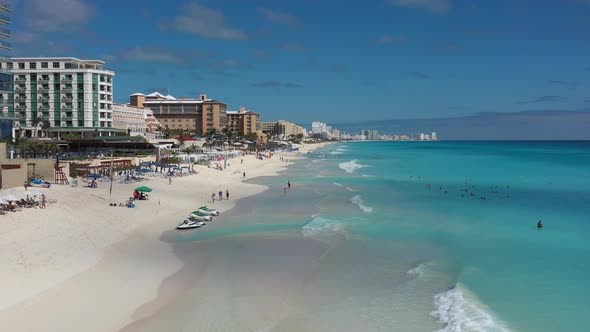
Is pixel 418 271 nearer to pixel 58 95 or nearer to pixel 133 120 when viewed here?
pixel 58 95

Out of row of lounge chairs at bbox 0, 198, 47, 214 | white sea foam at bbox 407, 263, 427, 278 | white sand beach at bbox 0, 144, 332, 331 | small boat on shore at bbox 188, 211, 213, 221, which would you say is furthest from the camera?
small boat on shore at bbox 188, 211, 213, 221

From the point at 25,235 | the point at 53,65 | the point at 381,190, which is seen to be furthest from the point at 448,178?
the point at 53,65

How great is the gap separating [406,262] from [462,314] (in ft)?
18.5

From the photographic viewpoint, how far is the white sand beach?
13640 millimetres

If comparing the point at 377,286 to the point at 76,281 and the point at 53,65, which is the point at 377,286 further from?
the point at 53,65

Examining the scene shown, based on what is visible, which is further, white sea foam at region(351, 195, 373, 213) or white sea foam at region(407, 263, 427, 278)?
white sea foam at region(351, 195, 373, 213)

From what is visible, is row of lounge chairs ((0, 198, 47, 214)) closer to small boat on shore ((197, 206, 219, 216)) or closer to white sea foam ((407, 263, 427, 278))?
small boat on shore ((197, 206, 219, 216))

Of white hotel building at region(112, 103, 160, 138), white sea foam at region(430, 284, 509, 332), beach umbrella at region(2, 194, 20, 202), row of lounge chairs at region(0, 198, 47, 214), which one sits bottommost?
white sea foam at region(430, 284, 509, 332)

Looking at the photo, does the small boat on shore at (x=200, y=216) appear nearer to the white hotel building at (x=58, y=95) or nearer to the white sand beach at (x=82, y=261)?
the white sand beach at (x=82, y=261)

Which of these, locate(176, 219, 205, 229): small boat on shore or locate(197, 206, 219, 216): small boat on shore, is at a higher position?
locate(197, 206, 219, 216): small boat on shore

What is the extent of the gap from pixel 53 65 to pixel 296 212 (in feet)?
200

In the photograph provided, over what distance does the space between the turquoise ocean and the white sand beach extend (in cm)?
152

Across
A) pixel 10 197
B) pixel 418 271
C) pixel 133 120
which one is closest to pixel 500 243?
pixel 418 271

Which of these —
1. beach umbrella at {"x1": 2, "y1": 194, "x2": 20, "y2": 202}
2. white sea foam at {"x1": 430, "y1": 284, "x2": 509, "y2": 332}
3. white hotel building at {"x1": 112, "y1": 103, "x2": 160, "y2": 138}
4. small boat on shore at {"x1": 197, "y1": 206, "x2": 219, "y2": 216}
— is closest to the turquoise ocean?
white sea foam at {"x1": 430, "y1": 284, "x2": 509, "y2": 332}
